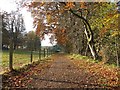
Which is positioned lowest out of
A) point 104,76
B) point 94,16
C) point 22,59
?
point 22,59

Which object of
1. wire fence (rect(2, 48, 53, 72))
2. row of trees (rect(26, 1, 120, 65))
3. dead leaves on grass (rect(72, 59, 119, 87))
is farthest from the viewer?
row of trees (rect(26, 1, 120, 65))

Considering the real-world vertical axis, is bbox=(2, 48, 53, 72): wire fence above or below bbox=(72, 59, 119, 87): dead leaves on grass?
below

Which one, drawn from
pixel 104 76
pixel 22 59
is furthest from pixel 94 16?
pixel 104 76

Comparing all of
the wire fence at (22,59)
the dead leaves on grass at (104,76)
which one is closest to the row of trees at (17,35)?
the wire fence at (22,59)

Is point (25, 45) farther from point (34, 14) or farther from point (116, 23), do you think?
point (116, 23)

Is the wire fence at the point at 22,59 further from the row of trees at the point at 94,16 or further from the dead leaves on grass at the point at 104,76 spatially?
the dead leaves on grass at the point at 104,76

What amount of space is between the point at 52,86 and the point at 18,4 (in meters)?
17.4

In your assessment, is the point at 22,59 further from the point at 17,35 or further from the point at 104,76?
the point at 17,35

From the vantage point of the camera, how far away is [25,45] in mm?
98438

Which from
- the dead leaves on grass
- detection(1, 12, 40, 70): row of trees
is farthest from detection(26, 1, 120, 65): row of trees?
detection(1, 12, 40, 70): row of trees

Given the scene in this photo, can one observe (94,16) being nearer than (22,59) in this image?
Yes

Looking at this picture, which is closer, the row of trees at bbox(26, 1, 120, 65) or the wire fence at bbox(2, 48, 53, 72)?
the wire fence at bbox(2, 48, 53, 72)

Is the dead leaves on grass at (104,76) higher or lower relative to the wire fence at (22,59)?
higher

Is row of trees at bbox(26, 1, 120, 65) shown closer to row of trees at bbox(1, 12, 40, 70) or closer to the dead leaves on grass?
the dead leaves on grass
